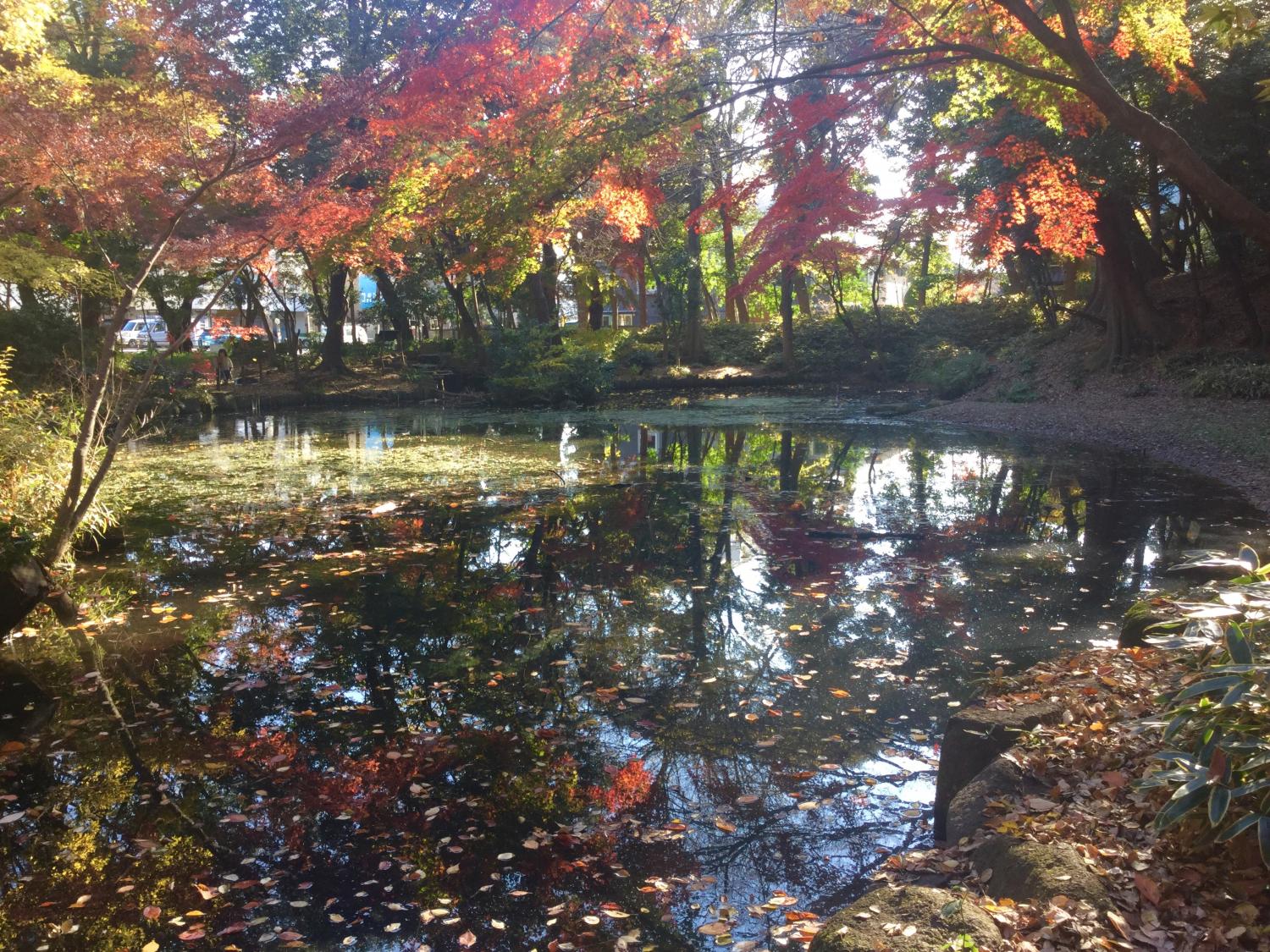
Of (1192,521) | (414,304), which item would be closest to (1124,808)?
(1192,521)

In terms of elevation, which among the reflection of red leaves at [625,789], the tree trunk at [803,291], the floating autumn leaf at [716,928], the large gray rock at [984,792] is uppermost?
the tree trunk at [803,291]

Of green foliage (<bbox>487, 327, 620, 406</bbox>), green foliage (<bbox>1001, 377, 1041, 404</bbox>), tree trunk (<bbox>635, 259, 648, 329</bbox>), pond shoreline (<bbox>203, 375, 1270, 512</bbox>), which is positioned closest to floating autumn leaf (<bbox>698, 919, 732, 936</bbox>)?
pond shoreline (<bbox>203, 375, 1270, 512</bbox>)

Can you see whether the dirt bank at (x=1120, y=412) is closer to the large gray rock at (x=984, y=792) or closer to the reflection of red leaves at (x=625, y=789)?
the large gray rock at (x=984, y=792)

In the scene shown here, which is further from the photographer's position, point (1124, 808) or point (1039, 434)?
point (1039, 434)

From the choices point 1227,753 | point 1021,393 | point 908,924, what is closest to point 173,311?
point 1021,393

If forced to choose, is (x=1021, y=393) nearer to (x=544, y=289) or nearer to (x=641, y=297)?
(x=544, y=289)

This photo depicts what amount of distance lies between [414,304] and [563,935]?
28.2 metres

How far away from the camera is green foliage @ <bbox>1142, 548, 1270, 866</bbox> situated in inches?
92.7

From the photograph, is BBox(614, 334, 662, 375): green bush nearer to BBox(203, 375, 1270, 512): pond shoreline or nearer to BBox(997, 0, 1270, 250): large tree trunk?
BBox(203, 375, 1270, 512): pond shoreline

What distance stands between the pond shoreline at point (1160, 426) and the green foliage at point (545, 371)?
7.14 metres

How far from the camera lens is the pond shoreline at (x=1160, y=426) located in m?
10.6

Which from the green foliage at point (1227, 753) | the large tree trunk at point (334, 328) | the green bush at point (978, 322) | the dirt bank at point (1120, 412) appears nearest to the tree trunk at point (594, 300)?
the large tree trunk at point (334, 328)

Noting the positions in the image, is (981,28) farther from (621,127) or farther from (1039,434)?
(1039,434)

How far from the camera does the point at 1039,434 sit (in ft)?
49.1
